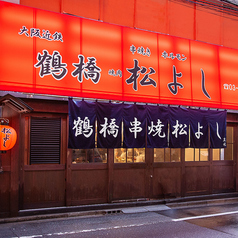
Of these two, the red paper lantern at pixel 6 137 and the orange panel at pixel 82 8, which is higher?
the orange panel at pixel 82 8

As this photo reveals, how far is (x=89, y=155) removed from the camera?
11594mm

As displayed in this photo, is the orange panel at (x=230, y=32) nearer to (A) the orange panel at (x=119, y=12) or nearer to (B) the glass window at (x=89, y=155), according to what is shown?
(A) the orange panel at (x=119, y=12)

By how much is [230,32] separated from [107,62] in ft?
24.5

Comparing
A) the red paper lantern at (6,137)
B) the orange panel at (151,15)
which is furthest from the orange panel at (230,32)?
the red paper lantern at (6,137)

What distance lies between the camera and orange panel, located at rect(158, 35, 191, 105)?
1282cm

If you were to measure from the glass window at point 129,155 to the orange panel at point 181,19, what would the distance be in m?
5.55

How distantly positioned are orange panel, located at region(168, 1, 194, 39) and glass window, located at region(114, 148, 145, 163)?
5.55 m

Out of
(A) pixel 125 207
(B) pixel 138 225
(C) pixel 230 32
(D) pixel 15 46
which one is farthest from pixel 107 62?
(C) pixel 230 32

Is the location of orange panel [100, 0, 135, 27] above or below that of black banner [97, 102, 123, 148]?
above

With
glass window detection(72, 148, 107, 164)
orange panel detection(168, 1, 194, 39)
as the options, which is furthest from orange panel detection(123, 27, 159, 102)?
glass window detection(72, 148, 107, 164)

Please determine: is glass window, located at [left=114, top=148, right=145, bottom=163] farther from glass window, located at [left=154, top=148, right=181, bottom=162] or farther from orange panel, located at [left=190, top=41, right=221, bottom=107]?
orange panel, located at [left=190, top=41, right=221, bottom=107]

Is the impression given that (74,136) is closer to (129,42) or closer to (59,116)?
(59,116)

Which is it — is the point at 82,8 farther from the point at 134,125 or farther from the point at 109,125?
the point at 134,125

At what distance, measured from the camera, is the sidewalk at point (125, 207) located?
10.2 meters
